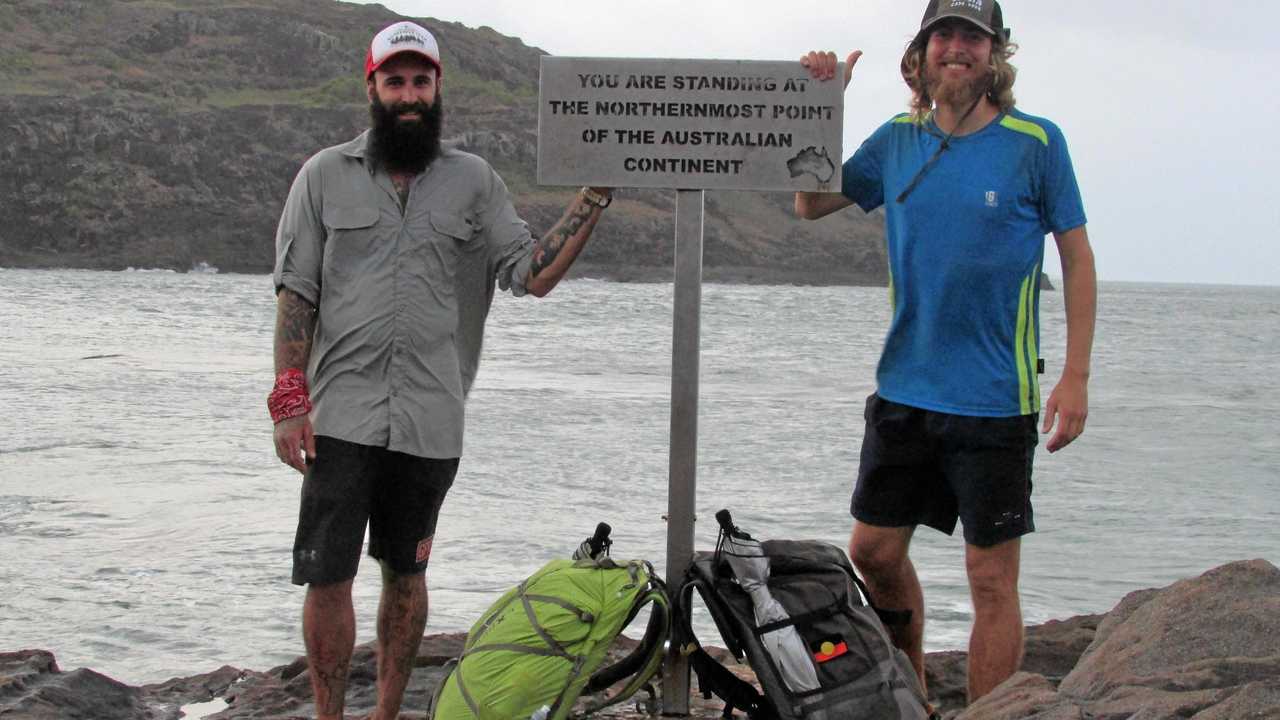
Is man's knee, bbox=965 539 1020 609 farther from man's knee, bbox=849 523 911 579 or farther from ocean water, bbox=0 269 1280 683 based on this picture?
ocean water, bbox=0 269 1280 683

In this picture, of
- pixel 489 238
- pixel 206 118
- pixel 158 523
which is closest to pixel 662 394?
pixel 158 523

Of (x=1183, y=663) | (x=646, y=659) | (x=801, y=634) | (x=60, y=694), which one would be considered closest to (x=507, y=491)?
(x=60, y=694)

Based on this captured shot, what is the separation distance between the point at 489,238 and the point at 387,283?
0.32 meters

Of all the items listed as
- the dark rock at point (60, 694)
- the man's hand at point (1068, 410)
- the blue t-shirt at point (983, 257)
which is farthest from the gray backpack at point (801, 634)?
the dark rock at point (60, 694)

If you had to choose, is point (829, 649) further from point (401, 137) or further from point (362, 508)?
point (401, 137)

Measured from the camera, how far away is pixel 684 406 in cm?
389

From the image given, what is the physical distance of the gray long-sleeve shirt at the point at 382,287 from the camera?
3.63 meters

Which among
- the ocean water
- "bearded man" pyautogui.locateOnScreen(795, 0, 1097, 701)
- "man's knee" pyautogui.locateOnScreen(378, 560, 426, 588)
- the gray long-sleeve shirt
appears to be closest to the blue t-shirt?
"bearded man" pyautogui.locateOnScreen(795, 0, 1097, 701)

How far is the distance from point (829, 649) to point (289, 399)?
4.75 ft

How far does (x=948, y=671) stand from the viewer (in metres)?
4.81

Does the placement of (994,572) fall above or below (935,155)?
below

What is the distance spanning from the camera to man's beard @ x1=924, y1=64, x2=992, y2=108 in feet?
11.5

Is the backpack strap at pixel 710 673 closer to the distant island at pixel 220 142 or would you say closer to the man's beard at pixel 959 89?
the man's beard at pixel 959 89

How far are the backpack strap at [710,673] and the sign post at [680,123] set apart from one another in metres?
0.06
